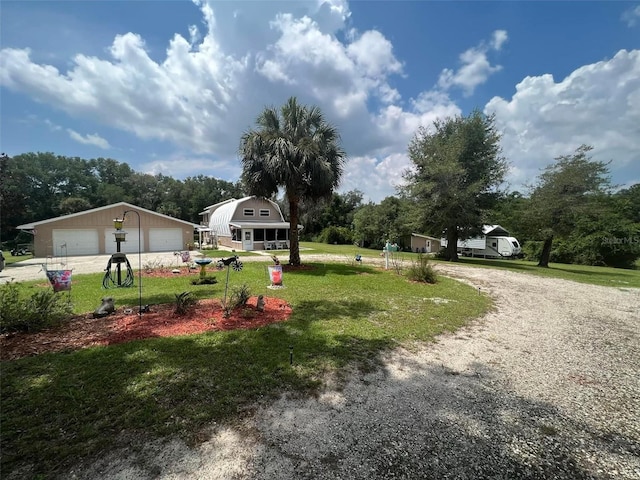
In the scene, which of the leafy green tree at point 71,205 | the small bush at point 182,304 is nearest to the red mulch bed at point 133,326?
the small bush at point 182,304

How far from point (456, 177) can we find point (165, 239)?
926 inches

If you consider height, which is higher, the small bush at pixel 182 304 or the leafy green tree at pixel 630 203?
the leafy green tree at pixel 630 203

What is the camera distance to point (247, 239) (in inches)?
1003

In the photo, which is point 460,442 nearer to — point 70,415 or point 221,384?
point 221,384

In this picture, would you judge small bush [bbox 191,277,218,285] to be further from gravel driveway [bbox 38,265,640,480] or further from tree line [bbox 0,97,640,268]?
gravel driveway [bbox 38,265,640,480]

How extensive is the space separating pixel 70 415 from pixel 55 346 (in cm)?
233

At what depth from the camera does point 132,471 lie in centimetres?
211

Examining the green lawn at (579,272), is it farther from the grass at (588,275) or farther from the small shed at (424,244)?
the small shed at (424,244)

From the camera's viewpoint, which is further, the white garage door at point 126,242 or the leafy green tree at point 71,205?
the leafy green tree at point 71,205

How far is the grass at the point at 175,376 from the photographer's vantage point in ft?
8.19

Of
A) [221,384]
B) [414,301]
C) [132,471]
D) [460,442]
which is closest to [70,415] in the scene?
[132,471]

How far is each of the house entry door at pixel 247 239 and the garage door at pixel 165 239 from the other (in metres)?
5.43

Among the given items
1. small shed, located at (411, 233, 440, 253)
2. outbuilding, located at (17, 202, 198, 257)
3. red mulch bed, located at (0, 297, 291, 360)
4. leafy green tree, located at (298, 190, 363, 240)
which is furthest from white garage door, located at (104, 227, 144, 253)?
small shed, located at (411, 233, 440, 253)

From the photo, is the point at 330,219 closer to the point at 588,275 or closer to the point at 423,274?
the point at 588,275
